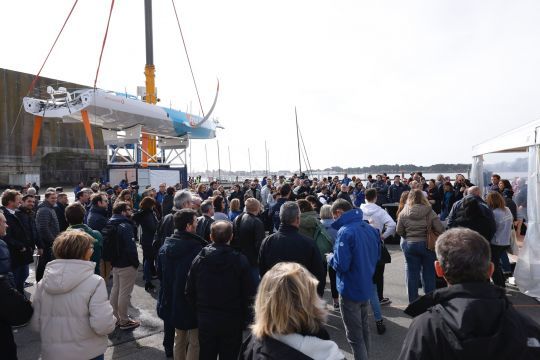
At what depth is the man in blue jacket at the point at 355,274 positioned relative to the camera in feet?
12.2

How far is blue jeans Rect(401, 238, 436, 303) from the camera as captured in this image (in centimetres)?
503

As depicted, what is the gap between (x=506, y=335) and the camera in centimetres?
150

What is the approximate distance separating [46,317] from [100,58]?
535 inches

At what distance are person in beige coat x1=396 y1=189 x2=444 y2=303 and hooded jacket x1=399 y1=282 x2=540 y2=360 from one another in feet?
11.6

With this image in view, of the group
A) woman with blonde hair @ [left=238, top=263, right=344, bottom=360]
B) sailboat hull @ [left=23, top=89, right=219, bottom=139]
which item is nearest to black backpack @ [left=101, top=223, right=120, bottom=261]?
woman with blonde hair @ [left=238, top=263, right=344, bottom=360]

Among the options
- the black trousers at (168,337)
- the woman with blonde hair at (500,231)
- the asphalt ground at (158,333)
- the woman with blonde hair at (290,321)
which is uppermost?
the woman with blonde hair at (290,321)

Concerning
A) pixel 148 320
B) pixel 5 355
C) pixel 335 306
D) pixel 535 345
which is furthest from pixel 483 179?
pixel 5 355

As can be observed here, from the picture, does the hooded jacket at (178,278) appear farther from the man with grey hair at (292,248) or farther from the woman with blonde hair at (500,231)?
the woman with blonde hair at (500,231)

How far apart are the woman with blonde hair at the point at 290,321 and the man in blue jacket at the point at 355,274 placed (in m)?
2.05

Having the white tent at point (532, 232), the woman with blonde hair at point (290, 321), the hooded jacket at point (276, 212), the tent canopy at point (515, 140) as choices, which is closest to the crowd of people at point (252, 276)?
the woman with blonde hair at point (290, 321)

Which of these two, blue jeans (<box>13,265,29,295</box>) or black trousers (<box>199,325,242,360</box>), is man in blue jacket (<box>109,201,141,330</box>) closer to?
blue jeans (<box>13,265,29,295</box>)

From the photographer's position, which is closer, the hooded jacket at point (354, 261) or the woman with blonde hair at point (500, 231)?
the hooded jacket at point (354, 261)

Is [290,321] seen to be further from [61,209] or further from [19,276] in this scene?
[61,209]

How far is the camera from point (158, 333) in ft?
16.2
